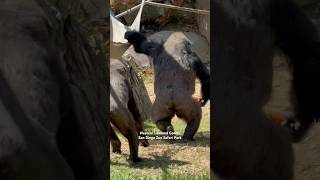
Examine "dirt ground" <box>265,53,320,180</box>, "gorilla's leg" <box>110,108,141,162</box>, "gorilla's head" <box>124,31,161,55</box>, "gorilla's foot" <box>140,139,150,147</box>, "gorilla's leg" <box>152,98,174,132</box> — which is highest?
"dirt ground" <box>265,53,320,180</box>

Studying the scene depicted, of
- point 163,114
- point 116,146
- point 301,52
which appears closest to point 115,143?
point 116,146

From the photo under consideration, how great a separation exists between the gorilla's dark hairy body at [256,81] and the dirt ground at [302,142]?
0.10ft

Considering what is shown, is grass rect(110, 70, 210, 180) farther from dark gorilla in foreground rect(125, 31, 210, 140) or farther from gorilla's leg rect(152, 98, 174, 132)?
dark gorilla in foreground rect(125, 31, 210, 140)

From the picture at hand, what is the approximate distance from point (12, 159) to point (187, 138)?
4697mm

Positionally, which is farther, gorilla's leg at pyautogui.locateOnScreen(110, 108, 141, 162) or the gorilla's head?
the gorilla's head

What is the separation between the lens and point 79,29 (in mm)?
2195

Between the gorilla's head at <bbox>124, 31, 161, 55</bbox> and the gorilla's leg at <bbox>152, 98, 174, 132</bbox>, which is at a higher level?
the gorilla's head at <bbox>124, 31, 161, 55</bbox>

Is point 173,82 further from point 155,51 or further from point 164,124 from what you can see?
point 164,124

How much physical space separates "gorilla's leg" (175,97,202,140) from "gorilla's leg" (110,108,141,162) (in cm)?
126

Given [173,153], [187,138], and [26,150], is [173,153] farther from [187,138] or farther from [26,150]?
[26,150]

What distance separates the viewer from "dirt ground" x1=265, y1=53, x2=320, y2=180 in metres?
2.33

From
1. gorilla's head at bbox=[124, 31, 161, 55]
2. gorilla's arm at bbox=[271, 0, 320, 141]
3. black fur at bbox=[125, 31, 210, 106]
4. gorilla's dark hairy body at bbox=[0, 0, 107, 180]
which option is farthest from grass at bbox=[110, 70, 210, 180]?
gorilla's dark hairy body at bbox=[0, 0, 107, 180]

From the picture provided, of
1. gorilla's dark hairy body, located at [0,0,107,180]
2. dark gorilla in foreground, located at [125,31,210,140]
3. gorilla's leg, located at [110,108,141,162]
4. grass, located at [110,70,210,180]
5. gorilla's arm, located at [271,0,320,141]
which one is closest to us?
gorilla's dark hairy body, located at [0,0,107,180]

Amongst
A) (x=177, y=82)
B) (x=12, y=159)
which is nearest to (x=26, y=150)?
(x=12, y=159)
